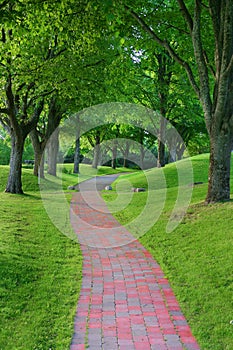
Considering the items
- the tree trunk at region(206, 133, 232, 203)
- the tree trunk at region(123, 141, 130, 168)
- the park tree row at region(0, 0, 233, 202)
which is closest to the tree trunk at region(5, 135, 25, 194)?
the park tree row at region(0, 0, 233, 202)

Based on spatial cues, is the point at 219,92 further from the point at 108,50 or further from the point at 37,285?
the point at 108,50

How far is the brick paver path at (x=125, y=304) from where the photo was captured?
4105 mm

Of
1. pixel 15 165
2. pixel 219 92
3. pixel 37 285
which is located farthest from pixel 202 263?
pixel 15 165

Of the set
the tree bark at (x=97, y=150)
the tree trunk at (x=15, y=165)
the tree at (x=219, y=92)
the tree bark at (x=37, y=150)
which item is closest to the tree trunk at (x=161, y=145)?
the tree bark at (x=37, y=150)

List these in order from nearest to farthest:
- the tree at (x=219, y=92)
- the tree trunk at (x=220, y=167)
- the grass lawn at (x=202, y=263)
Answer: the grass lawn at (x=202, y=263) → the tree at (x=219, y=92) → the tree trunk at (x=220, y=167)

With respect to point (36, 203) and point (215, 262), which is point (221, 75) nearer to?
point (215, 262)

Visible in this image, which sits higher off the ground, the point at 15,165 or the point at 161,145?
the point at 161,145

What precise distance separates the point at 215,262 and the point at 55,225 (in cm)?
545

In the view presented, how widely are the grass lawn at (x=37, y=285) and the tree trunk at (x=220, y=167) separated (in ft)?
13.5

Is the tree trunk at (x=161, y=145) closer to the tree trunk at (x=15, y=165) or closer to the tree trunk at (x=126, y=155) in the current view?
the tree trunk at (x=15, y=165)

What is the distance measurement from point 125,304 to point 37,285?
4.98 ft

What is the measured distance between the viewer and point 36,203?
15.1 m

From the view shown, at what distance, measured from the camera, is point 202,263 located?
6578mm

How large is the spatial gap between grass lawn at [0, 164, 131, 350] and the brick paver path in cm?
20
